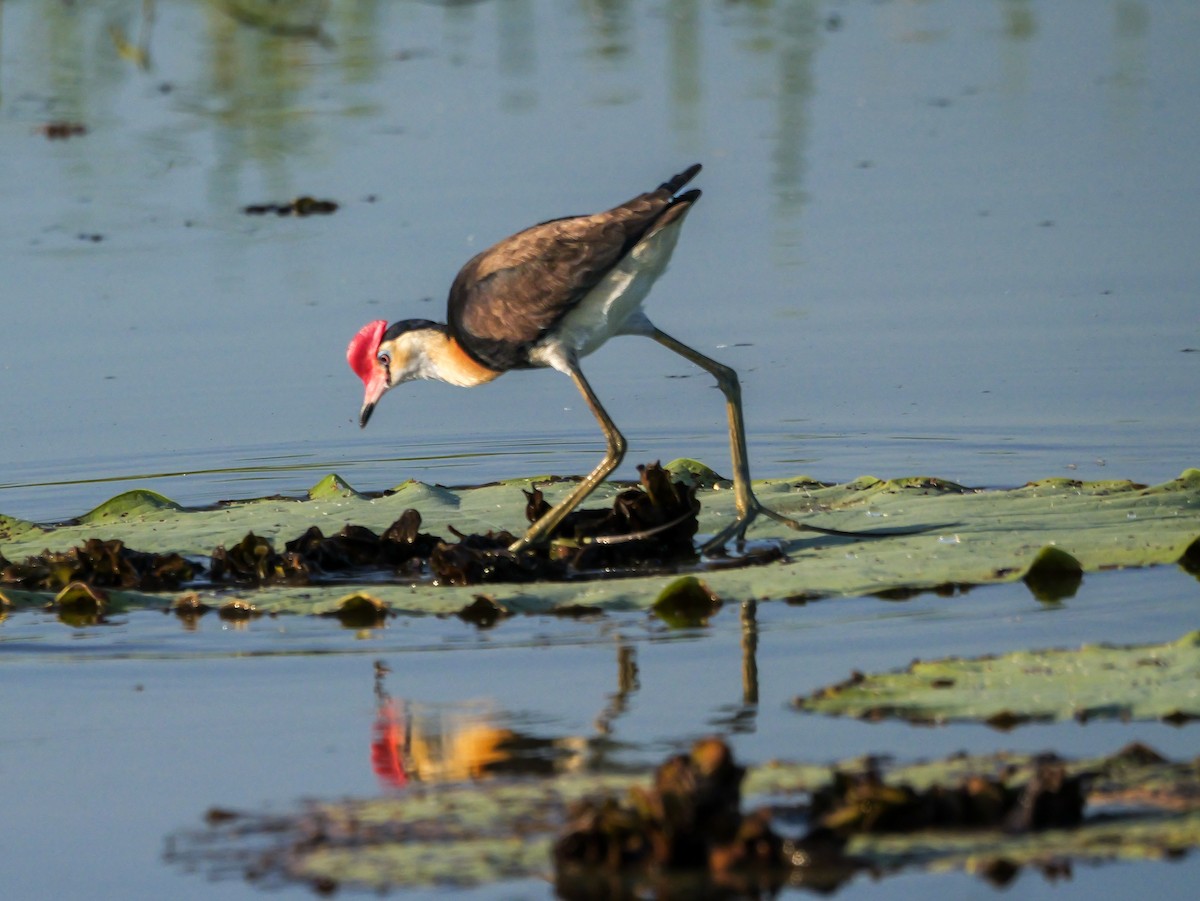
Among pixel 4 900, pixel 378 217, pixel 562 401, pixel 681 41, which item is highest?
pixel 681 41

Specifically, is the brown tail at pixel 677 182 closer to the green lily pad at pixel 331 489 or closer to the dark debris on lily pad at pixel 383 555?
the dark debris on lily pad at pixel 383 555

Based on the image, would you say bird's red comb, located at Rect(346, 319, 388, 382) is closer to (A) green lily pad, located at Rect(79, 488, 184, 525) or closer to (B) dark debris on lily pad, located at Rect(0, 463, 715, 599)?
(A) green lily pad, located at Rect(79, 488, 184, 525)

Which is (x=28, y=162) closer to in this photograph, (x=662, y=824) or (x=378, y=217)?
(x=378, y=217)

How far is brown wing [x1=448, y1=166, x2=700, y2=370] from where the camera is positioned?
7555 millimetres

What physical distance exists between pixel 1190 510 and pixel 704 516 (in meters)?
1.74

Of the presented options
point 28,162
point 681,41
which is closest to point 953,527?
point 28,162

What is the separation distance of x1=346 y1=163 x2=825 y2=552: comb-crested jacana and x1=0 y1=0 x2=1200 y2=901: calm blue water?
1048 mm

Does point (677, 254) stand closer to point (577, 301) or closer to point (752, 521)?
point (577, 301)

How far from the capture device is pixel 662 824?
13.8 ft

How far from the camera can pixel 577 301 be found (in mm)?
7629

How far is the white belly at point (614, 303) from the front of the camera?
7.62 metres

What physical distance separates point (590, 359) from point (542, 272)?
291cm

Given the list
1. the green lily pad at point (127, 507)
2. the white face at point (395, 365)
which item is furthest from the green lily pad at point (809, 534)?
the white face at point (395, 365)

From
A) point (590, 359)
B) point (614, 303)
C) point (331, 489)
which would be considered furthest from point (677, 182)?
point (590, 359)
